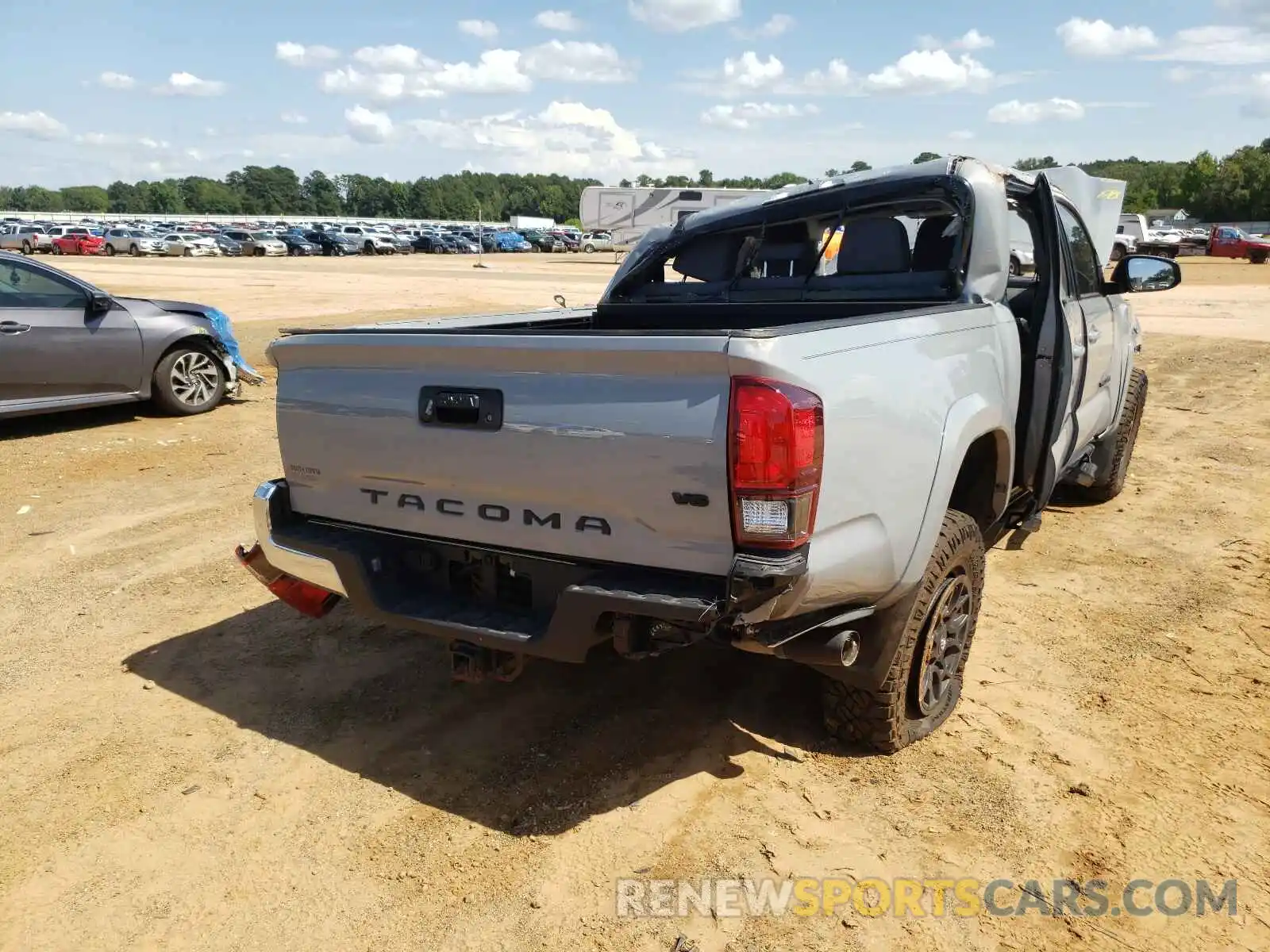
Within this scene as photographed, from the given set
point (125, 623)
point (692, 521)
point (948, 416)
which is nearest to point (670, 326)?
point (948, 416)

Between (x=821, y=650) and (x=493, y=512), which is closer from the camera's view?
(x=821, y=650)

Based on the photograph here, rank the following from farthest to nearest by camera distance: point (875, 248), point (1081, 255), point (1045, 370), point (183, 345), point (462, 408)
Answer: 1. point (183, 345)
2. point (1081, 255)
3. point (875, 248)
4. point (1045, 370)
5. point (462, 408)

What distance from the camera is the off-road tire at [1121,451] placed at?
6031 mm

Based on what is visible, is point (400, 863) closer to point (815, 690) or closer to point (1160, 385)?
point (815, 690)

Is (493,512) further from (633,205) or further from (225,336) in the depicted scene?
(633,205)

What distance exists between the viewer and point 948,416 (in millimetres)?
3047

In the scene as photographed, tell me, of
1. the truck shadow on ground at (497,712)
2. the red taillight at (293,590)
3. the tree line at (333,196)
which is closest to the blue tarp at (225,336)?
the truck shadow on ground at (497,712)

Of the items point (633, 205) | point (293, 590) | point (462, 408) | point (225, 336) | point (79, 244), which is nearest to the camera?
point (462, 408)

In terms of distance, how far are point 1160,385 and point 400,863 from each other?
10.6 m

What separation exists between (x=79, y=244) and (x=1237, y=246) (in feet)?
194

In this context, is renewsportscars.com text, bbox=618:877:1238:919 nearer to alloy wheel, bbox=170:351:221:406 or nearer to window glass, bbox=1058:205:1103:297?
window glass, bbox=1058:205:1103:297

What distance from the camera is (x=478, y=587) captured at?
307 centimetres

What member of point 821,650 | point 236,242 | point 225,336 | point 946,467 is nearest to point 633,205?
point 236,242

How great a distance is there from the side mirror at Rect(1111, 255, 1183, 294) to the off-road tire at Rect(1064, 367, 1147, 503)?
110cm
